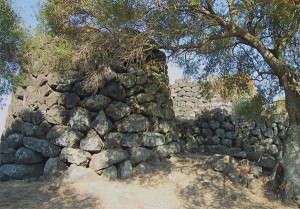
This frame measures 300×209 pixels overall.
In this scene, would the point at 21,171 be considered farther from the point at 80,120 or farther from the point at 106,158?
the point at 106,158

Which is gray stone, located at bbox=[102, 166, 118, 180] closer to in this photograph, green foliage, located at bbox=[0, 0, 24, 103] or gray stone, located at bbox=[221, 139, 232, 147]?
green foliage, located at bbox=[0, 0, 24, 103]

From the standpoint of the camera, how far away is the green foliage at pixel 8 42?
17.7 feet

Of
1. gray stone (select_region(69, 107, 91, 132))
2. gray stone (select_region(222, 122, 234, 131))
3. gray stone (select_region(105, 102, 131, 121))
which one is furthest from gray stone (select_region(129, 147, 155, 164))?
gray stone (select_region(222, 122, 234, 131))

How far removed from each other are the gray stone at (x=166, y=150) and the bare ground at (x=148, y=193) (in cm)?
59

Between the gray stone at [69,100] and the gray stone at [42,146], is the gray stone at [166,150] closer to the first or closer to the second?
the gray stone at [69,100]

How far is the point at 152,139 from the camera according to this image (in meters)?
6.91

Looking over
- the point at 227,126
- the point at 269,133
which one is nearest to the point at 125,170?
the point at 227,126

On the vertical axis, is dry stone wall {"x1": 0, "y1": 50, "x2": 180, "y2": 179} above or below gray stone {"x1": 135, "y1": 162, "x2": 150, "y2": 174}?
above

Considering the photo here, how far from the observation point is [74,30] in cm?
658

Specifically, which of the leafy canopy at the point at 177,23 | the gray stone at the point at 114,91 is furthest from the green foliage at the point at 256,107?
the gray stone at the point at 114,91

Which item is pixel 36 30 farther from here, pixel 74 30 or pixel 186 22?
pixel 186 22

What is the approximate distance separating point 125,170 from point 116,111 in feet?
4.42

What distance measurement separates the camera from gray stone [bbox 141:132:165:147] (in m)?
6.77

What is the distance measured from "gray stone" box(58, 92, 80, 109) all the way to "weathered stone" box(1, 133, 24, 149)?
51.8 inches
